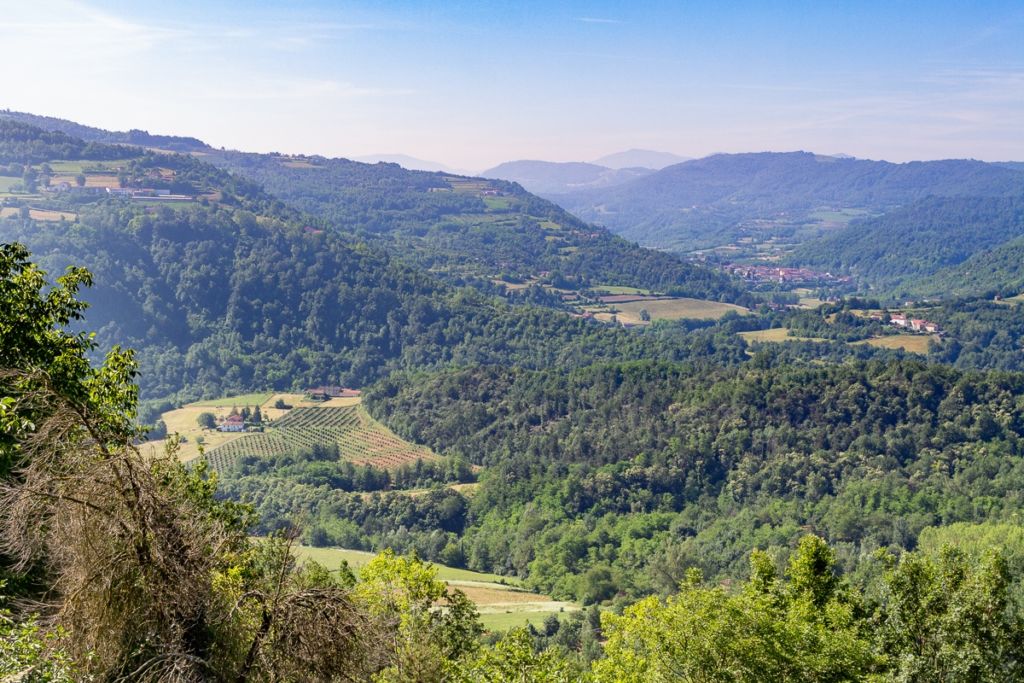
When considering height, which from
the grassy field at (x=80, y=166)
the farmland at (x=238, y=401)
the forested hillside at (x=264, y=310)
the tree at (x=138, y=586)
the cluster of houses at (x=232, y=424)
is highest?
the grassy field at (x=80, y=166)

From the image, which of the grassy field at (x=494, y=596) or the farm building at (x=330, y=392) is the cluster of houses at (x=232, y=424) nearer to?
the farm building at (x=330, y=392)

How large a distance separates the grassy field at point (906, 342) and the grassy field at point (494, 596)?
11159 centimetres

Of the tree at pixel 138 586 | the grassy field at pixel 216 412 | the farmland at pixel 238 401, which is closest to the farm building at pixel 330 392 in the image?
the grassy field at pixel 216 412

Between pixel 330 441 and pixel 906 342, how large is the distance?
114 m

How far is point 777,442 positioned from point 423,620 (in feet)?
255

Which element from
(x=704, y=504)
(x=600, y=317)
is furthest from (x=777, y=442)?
(x=600, y=317)

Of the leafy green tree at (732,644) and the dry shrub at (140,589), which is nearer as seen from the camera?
the dry shrub at (140,589)

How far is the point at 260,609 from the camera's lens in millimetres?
10359

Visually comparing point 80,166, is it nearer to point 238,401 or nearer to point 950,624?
point 238,401

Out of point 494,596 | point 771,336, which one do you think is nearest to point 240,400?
point 494,596

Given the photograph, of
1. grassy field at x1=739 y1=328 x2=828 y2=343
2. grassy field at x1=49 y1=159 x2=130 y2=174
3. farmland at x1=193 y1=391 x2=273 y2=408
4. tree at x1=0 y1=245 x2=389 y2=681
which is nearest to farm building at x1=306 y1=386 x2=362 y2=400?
farmland at x1=193 y1=391 x2=273 y2=408

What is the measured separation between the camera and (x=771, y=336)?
174 m

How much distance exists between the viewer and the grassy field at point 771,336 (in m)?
→ 166

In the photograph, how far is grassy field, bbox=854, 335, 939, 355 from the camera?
150 meters
